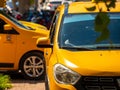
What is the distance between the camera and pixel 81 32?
638 centimetres

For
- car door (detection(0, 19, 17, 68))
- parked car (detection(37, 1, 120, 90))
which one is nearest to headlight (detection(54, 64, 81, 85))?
parked car (detection(37, 1, 120, 90))

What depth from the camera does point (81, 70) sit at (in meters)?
5.19

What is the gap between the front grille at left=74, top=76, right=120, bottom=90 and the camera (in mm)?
5098

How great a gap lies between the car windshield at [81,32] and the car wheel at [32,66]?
12.4 feet

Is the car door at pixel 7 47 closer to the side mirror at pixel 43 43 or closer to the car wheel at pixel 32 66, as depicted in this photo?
the car wheel at pixel 32 66

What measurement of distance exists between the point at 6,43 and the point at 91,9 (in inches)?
339

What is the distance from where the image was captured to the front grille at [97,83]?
5098 mm


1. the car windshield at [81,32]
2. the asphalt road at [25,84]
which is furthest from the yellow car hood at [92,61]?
the asphalt road at [25,84]

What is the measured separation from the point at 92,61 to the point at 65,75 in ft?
1.28

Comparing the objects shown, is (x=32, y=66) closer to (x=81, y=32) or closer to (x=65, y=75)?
(x=81, y=32)

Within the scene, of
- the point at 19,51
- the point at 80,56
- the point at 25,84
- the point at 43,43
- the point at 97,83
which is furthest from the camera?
the point at 19,51

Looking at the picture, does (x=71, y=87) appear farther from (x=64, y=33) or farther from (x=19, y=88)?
(x=19, y=88)

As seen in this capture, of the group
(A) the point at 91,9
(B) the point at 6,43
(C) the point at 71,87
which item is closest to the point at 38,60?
(B) the point at 6,43

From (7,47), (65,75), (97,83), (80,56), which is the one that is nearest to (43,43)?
(80,56)
